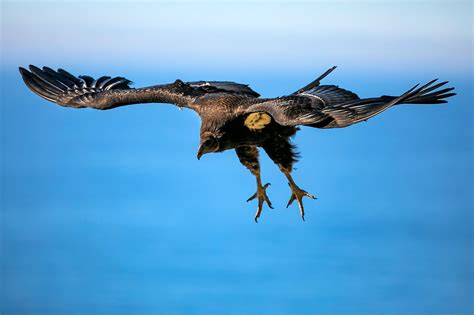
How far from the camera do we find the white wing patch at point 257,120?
37.1 feet

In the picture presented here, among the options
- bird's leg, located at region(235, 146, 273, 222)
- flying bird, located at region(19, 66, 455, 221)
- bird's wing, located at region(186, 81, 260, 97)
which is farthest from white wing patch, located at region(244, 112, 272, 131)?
bird's wing, located at region(186, 81, 260, 97)

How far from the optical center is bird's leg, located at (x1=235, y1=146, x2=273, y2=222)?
1245cm

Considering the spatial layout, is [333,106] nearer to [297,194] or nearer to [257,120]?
[257,120]

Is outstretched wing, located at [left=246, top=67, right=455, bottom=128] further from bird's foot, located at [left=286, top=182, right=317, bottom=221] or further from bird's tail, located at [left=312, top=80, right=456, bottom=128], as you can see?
bird's foot, located at [left=286, top=182, right=317, bottom=221]

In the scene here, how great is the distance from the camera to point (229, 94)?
12078 mm

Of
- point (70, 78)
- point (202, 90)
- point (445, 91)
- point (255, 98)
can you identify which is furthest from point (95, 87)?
point (445, 91)

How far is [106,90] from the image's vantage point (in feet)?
42.9

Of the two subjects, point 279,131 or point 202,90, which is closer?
point 279,131

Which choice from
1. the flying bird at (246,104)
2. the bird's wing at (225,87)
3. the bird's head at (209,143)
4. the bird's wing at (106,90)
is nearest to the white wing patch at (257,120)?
the flying bird at (246,104)

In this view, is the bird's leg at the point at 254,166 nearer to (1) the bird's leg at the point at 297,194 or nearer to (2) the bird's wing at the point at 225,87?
(1) the bird's leg at the point at 297,194

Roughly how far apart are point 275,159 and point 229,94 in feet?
3.27

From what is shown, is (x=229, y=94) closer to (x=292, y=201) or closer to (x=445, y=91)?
(x=292, y=201)

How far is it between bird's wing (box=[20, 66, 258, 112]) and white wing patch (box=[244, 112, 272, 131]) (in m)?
0.86

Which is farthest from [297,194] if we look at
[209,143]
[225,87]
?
[209,143]
